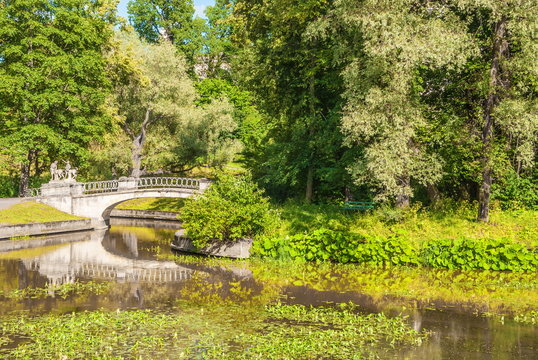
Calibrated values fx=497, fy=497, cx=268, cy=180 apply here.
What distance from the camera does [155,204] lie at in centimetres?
4353

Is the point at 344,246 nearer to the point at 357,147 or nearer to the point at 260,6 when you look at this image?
the point at 357,147

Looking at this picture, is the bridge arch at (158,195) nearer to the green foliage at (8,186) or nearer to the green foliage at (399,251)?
the green foliage at (8,186)

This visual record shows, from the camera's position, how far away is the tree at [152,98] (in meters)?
39.8

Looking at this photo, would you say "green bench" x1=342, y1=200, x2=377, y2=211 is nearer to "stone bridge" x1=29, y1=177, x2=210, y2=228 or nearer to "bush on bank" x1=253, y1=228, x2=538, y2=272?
"bush on bank" x1=253, y1=228, x2=538, y2=272

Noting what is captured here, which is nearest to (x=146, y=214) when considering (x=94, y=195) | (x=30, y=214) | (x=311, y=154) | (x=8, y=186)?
(x=94, y=195)

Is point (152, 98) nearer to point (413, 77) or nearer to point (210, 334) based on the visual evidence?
point (413, 77)

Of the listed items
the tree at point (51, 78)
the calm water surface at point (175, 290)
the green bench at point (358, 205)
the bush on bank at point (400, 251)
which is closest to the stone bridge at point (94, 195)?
the tree at point (51, 78)

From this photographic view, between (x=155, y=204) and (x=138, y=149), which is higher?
(x=138, y=149)

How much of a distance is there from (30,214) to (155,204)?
14.2 meters

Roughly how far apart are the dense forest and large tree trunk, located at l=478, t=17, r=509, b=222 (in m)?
0.08

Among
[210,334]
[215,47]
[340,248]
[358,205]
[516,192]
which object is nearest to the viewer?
[210,334]

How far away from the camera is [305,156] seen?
3039 cm

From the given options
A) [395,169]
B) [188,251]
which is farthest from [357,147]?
[188,251]

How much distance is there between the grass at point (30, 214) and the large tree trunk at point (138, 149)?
26.8ft
